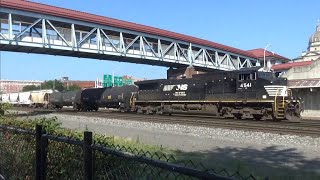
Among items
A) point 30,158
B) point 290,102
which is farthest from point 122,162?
point 290,102

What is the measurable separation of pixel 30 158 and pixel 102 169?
160 centimetres

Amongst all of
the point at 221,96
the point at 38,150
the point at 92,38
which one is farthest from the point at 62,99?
the point at 38,150

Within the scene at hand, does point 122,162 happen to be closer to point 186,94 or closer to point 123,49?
point 186,94

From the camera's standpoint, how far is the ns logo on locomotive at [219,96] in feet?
90.5

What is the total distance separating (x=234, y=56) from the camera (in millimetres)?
72875

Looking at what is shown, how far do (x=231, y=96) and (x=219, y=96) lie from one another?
4.40ft

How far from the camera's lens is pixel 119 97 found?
148 feet

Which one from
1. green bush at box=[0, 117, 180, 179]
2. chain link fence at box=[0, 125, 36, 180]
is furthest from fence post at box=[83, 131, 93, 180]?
chain link fence at box=[0, 125, 36, 180]

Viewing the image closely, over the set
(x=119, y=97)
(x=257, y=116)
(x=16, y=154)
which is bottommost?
(x=257, y=116)

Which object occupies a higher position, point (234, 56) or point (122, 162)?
point (234, 56)

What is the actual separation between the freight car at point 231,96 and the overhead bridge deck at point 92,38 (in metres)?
11.3

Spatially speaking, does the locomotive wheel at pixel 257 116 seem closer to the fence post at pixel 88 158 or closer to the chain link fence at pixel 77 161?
the chain link fence at pixel 77 161

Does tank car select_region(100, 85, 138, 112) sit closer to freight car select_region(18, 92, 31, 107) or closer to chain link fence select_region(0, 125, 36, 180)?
freight car select_region(18, 92, 31, 107)

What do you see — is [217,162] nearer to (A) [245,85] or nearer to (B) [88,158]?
(B) [88,158]
